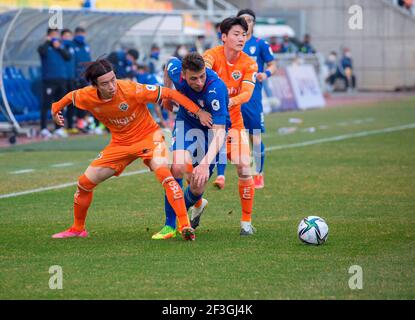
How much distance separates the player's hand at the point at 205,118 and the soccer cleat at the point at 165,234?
113cm

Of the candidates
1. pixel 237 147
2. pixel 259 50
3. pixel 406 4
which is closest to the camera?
pixel 237 147

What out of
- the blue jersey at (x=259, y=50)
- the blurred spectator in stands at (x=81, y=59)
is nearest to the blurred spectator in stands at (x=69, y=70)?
the blurred spectator in stands at (x=81, y=59)

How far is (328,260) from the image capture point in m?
8.87

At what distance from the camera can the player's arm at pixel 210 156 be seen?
9680 mm

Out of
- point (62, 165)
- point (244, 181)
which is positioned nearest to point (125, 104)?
point (244, 181)

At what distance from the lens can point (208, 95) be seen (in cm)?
978

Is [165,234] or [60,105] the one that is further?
[165,234]

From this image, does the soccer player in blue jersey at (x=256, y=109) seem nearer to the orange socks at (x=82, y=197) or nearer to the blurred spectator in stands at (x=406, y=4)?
the orange socks at (x=82, y=197)

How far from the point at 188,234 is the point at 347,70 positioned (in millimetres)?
35799

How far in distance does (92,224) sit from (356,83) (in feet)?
125

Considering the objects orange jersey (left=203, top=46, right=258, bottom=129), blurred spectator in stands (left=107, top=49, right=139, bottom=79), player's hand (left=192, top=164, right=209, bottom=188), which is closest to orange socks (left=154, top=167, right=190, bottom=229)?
player's hand (left=192, top=164, right=209, bottom=188)

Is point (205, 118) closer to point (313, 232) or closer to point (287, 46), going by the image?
point (313, 232)

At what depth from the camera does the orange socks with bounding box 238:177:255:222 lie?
10.3 metres
